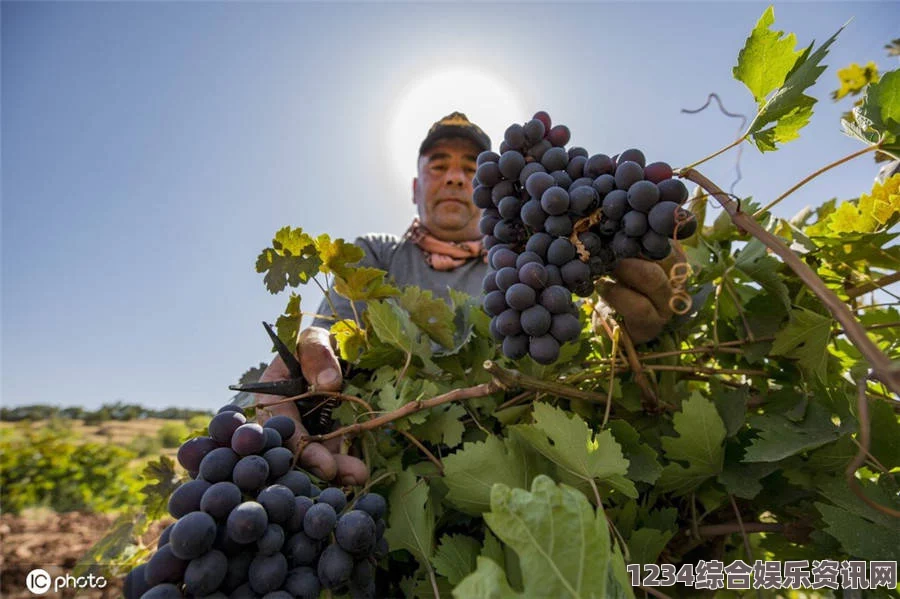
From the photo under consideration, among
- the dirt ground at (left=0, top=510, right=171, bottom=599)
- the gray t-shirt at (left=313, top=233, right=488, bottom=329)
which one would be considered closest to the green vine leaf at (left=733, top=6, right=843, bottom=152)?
the gray t-shirt at (left=313, top=233, right=488, bottom=329)

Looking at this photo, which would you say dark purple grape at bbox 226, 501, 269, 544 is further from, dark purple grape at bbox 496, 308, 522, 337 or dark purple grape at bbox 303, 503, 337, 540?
Answer: dark purple grape at bbox 496, 308, 522, 337

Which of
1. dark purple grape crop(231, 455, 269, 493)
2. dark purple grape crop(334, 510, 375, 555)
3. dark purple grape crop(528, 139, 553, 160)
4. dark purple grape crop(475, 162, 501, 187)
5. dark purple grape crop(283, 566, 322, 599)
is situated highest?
dark purple grape crop(528, 139, 553, 160)

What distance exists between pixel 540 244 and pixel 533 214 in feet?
0.12

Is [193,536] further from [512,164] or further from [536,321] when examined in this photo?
[512,164]

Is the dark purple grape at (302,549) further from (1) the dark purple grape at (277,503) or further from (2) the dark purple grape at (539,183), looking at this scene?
(2) the dark purple grape at (539,183)

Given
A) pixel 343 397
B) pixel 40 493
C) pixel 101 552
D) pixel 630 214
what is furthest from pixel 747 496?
pixel 40 493

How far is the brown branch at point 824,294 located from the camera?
287 millimetres

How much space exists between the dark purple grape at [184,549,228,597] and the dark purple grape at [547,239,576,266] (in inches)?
17.7

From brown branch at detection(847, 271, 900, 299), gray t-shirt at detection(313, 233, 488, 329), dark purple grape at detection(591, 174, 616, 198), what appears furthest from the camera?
gray t-shirt at detection(313, 233, 488, 329)

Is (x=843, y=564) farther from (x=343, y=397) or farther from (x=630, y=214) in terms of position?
(x=343, y=397)

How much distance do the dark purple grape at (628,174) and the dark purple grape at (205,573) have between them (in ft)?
1.82

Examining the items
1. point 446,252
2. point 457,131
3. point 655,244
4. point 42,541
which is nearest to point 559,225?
point 655,244

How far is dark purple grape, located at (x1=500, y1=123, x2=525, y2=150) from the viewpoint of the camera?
1.88ft

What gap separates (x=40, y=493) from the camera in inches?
232
